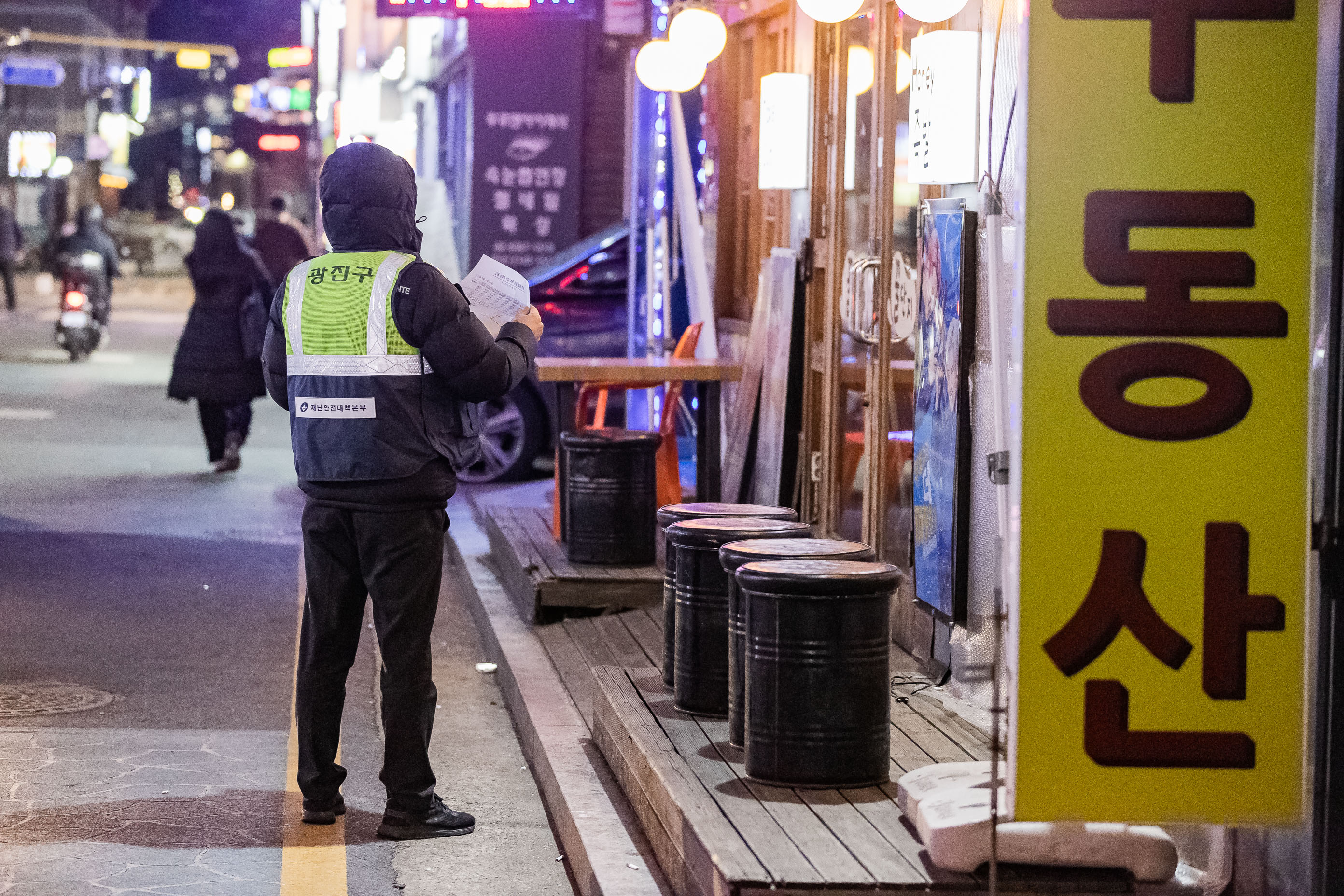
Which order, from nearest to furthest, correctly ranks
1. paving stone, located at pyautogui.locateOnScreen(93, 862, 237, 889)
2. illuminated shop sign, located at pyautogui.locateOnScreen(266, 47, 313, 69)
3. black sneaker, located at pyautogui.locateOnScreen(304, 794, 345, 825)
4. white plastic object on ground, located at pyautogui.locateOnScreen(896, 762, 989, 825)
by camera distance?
1. white plastic object on ground, located at pyautogui.locateOnScreen(896, 762, 989, 825)
2. paving stone, located at pyautogui.locateOnScreen(93, 862, 237, 889)
3. black sneaker, located at pyautogui.locateOnScreen(304, 794, 345, 825)
4. illuminated shop sign, located at pyautogui.locateOnScreen(266, 47, 313, 69)

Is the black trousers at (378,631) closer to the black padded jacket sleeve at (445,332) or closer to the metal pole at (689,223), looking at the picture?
the black padded jacket sleeve at (445,332)

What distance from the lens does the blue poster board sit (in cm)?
638

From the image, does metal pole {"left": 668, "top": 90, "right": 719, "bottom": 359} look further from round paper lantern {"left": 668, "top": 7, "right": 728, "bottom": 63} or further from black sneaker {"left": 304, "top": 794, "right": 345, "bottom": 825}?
black sneaker {"left": 304, "top": 794, "right": 345, "bottom": 825}

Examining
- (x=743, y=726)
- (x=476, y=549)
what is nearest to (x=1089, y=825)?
(x=743, y=726)

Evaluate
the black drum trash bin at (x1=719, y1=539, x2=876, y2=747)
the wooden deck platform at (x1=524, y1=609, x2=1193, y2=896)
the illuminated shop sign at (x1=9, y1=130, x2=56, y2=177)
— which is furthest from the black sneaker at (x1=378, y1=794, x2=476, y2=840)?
the illuminated shop sign at (x1=9, y1=130, x2=56, y2=177)

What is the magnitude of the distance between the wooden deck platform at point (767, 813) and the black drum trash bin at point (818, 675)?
83 mm

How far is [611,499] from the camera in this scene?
29.9 ft

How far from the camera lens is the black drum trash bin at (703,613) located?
6082mm

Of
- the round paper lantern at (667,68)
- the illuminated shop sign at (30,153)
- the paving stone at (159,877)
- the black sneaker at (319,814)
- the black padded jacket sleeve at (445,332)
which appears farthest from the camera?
the illuminated shop sign at (30,153)

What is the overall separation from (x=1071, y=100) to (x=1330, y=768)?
65.1 inches

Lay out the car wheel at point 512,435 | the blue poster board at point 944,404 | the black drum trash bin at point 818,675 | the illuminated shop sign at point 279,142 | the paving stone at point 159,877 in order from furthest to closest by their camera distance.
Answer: the illuminated shop sign at point 279,142, the car wheel at point 512,435, the blue poster board at point 944,404, the paving stone at point 159,877, the black drum trash bin at point 818,675

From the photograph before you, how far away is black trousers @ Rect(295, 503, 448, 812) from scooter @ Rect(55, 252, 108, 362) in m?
20.0

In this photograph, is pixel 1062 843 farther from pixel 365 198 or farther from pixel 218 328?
pixel 218 328

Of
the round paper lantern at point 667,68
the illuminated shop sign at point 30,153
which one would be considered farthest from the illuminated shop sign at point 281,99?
the round paper lantern at point 667,68
